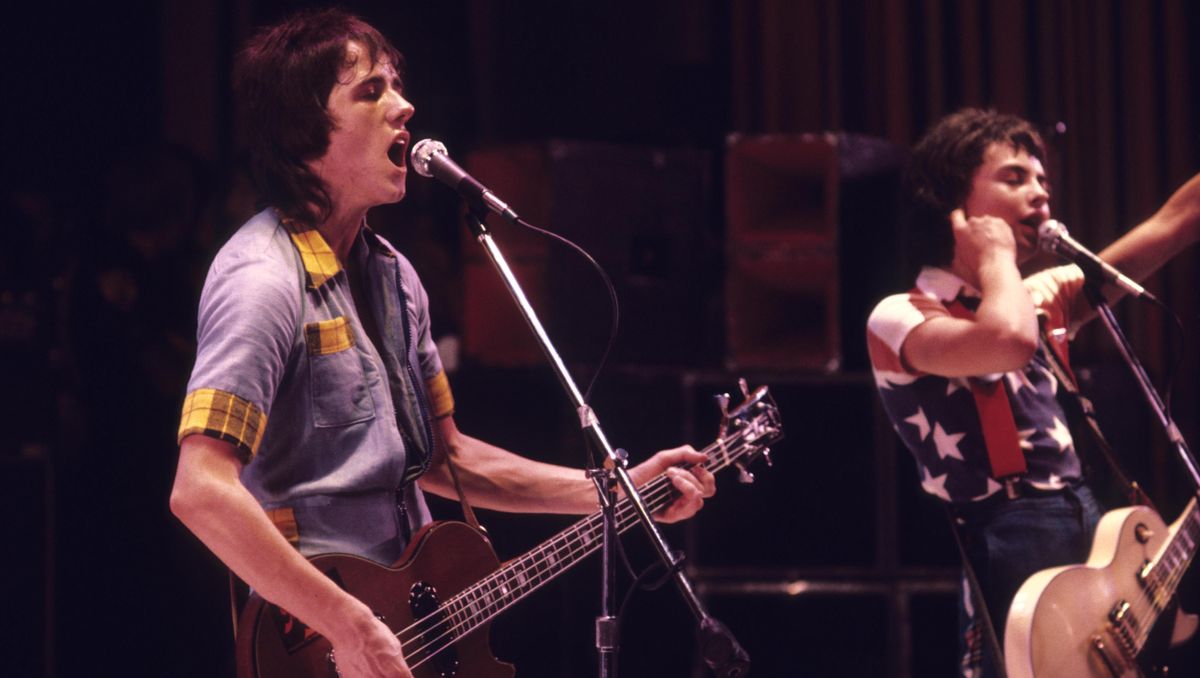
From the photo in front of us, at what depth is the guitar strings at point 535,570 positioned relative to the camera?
7.61 ft

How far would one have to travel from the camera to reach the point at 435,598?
2340 mm

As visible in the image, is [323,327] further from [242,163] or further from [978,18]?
[978,18]

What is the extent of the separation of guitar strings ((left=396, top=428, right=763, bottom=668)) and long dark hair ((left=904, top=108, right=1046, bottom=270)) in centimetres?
86

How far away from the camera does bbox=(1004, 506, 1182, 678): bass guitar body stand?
264cm

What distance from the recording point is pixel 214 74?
532cm

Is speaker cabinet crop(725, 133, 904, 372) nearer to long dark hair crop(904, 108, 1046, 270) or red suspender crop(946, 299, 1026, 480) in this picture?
long dark hair crop(904, 108, 1046, 270)

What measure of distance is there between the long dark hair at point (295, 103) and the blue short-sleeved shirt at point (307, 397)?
7 cm

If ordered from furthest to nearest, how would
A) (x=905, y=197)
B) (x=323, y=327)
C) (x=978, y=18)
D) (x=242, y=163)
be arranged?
(x=978, y=18), (x=242, y=163), (x=905, y=197), (x=323, y=327)

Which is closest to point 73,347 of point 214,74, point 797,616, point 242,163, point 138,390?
point 138,390

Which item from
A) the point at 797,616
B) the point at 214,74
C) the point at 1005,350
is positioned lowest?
the point at 797,616

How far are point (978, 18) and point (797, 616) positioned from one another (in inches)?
101

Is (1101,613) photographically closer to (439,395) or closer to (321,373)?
(439,395)

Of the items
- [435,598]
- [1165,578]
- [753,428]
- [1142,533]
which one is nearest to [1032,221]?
[1142,533]

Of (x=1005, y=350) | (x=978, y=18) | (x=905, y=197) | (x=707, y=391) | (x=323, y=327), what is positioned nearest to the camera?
(x=323, y=327)
